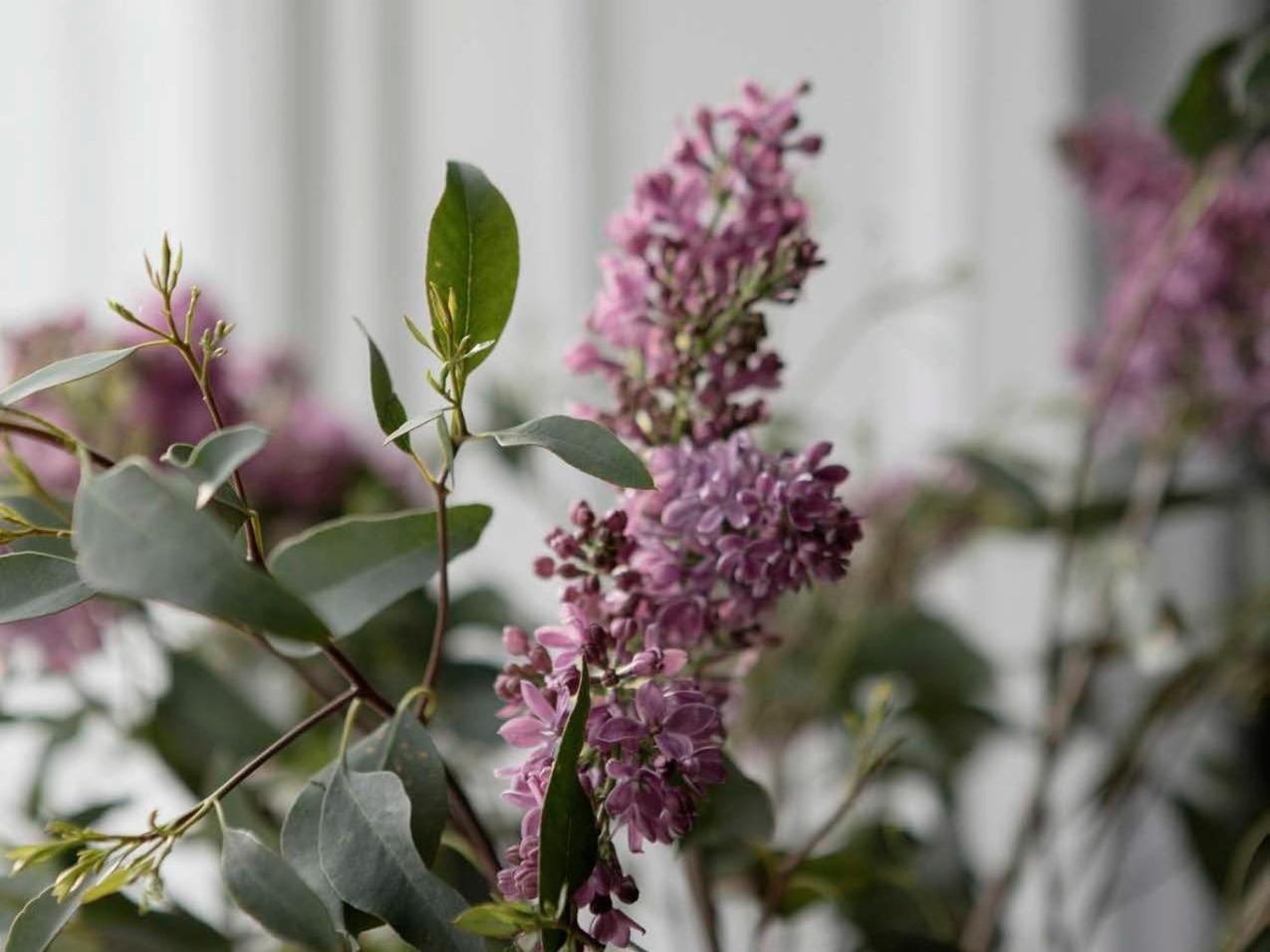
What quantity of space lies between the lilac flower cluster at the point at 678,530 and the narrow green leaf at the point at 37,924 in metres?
0.09

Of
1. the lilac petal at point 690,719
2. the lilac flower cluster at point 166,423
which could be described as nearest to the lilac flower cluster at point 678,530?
the lilac petal at point 690,719

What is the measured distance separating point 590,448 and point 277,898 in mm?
112

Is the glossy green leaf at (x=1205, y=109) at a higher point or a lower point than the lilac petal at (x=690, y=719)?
higher

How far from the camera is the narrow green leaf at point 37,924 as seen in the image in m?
0.29

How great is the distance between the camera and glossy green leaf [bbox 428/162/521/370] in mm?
289

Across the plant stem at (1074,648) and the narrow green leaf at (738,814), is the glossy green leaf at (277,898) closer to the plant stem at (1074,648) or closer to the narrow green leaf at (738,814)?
the narrow green leaf at (738,814)

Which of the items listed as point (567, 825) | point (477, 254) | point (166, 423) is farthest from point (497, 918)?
point (166, 423)

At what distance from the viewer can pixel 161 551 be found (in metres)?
0.21

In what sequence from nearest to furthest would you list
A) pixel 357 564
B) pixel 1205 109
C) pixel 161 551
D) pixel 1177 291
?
pixel 161 551 → pixel 357 564 → pixel 1205 109 → pixel 1177 291

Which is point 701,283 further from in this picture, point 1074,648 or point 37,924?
point 1074,648

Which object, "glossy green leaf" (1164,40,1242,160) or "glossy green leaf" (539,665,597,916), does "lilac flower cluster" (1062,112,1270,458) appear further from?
"glossy green leaf" (539,665,597,916)

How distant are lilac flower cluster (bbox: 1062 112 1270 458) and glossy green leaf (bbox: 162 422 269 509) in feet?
1.46

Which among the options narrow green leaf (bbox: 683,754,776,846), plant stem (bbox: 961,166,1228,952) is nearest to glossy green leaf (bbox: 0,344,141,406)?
narrow green leaf (bbox: 683,754,776,846)

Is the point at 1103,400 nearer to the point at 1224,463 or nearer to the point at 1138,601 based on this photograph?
the point at 1138,601
